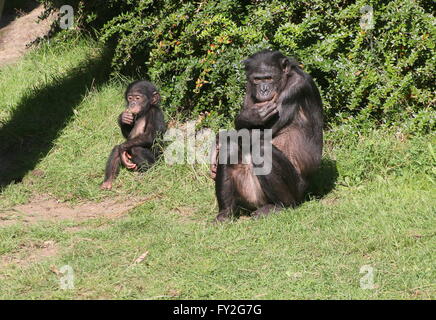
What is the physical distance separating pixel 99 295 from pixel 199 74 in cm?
398

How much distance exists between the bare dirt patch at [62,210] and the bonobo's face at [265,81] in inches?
64.6

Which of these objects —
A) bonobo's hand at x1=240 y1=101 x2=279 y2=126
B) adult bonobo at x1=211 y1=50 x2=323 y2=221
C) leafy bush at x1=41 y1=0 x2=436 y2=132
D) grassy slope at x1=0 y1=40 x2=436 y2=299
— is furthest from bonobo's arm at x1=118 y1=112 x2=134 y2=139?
bonobo's hand at x1=240 y1=101 x2=279 y2=126

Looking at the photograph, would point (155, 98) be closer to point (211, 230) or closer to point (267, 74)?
point (267, 74)

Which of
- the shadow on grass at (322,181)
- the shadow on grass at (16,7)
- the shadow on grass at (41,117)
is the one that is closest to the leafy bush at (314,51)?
the shadow on grass at (322,181)

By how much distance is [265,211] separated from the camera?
6586mm

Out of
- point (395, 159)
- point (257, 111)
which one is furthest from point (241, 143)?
point (395, 159)

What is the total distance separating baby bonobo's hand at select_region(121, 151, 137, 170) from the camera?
26.3ft

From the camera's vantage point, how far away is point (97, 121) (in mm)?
9039

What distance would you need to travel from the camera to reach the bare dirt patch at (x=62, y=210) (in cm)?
714

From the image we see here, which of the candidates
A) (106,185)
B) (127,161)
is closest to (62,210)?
(106,185)

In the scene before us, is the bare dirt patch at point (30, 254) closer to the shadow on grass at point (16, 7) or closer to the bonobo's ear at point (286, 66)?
the bonobo's ear at point (286, 66)

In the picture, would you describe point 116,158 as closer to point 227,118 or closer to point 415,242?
point 227,118

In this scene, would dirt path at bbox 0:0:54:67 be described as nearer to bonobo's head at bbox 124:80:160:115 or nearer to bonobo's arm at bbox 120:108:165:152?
bonobo's head at bbox 124:80:160:115

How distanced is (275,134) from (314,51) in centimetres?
162
